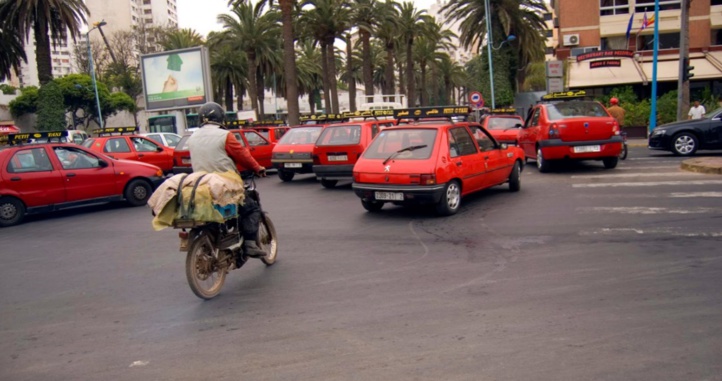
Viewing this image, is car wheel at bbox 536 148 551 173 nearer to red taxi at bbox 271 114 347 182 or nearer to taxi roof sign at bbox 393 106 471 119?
taxi roof sign at bbox 393 106 471 119

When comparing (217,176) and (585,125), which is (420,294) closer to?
(217,176)

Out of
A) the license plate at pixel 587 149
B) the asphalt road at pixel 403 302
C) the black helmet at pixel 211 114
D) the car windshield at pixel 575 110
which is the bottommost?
the asphalt road at pixel 403 302

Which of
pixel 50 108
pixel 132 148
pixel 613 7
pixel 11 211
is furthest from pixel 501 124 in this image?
pixel 50 108

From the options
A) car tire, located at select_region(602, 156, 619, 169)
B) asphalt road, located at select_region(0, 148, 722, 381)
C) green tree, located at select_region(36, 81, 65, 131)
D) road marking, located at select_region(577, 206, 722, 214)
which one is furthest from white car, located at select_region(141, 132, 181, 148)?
green tree, located at select_region(36, 81, 65, 131)

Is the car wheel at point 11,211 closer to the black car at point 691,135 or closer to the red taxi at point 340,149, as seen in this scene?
the red taxi at point 340,149

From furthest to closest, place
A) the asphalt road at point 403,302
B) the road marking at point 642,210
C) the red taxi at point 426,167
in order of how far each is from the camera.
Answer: the red taxi at point 426,167
the road marking at point 642,210
the asphalt road at point 403,302

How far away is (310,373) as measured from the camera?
4012 millimetres

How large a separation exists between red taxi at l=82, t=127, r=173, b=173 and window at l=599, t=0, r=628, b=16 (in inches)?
1272

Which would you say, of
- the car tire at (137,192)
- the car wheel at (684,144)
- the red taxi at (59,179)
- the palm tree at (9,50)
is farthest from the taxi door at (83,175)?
the palm tree at (9,50)

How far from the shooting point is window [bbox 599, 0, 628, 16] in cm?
3925

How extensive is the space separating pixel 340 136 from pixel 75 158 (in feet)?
18.8

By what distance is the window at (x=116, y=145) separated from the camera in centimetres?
1762

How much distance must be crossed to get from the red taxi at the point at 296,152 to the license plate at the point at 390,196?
242 inches

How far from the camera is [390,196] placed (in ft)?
31.3
